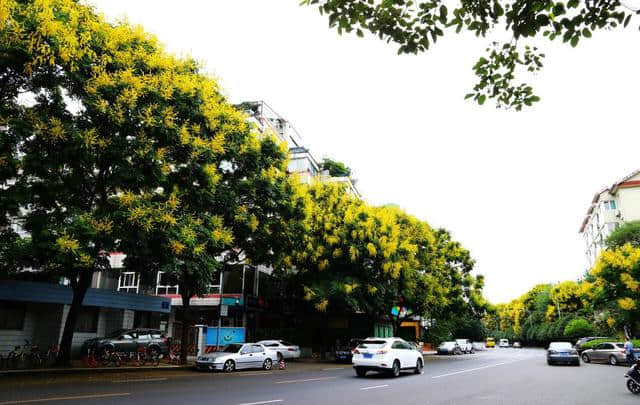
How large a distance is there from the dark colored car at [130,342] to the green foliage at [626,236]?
1587 inches

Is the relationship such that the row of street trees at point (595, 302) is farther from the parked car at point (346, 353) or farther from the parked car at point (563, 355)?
the parked car at point (346, 353)

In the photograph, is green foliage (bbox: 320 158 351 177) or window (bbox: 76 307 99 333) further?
green foliage (bbox: 320 158 351 177)

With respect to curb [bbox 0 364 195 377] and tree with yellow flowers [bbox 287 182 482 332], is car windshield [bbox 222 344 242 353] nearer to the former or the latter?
curb [bbox 0 364 195 377]

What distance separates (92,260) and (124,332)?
10.6 meters

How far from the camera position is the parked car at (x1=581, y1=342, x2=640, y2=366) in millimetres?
28727

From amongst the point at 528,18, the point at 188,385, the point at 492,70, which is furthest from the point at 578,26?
the point at 188,385

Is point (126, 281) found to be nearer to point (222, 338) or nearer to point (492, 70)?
point (222, 338)

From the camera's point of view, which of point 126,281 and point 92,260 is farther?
point 126,281

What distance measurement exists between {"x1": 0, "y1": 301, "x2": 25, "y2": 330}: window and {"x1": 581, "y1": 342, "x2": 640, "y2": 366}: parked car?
33.1 m

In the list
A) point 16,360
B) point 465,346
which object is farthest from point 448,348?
point 16,360

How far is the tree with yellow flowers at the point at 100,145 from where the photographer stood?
44.3ft

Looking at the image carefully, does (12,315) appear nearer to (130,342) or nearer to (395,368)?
(130,342)

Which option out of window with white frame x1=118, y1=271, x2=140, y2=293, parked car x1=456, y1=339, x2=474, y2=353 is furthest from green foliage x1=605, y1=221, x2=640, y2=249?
window with white frame x1=118, y1=271, x2=140, y2=293

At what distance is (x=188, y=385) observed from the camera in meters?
13.5
